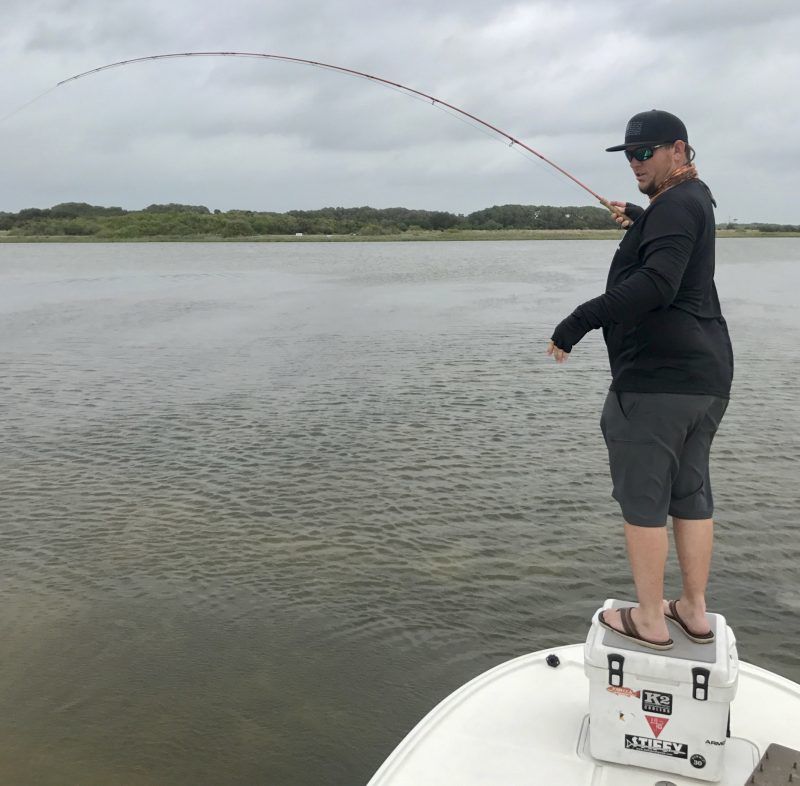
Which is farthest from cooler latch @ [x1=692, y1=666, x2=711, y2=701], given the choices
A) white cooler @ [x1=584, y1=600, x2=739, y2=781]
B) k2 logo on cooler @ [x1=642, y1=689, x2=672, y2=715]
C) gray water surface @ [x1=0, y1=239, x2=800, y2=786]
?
gray water surface @ [x1=0, y1=239, x2=800, y2=786]

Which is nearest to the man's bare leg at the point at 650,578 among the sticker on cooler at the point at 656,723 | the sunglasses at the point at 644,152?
the sticker on cooler at the point at 656,723

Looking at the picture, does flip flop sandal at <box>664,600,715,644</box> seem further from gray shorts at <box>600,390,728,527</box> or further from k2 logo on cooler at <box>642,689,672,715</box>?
gray shorts at <box>600,390,728,527</box>

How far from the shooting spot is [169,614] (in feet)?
21.5

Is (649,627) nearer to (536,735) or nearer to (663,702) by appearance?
(663,702)

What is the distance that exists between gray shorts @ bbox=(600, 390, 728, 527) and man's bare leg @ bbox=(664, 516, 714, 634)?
6 centimetres

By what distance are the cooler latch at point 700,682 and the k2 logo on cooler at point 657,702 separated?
0.12 m

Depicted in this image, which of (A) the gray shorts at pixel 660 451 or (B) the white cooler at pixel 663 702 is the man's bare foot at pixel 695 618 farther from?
(A) the gray shorts at pixel 660 451

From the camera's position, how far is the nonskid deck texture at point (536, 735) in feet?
11.4

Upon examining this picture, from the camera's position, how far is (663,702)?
3.48 metres

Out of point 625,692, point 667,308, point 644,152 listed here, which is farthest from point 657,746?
point 644,152

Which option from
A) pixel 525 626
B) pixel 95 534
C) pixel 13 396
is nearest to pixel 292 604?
pixel 525 626

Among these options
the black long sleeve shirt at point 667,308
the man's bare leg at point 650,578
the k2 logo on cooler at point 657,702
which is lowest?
the k2 logo on cooler at point 657,702

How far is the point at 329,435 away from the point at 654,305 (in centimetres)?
861

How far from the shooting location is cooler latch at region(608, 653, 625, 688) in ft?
11.5
